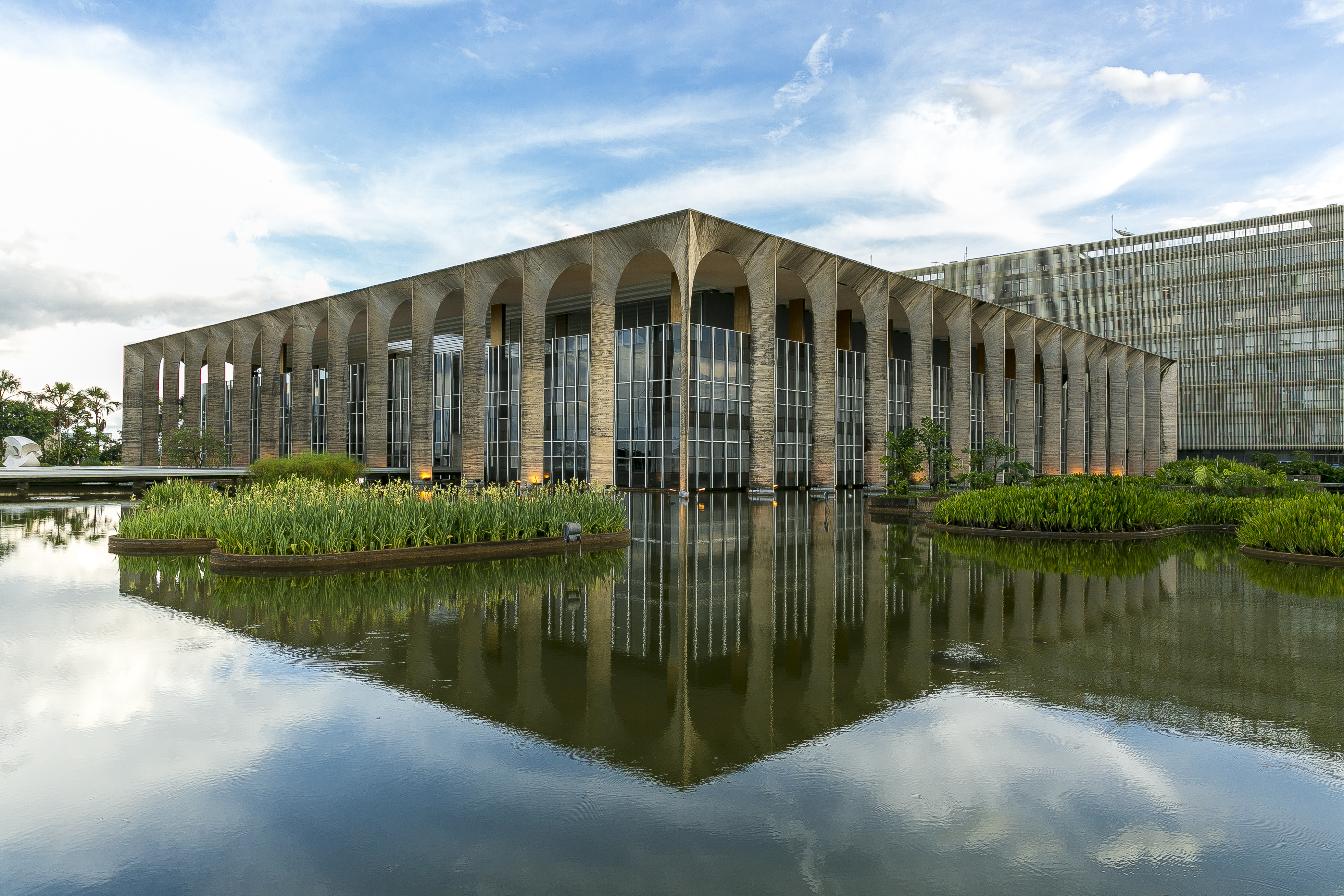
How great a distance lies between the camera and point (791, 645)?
26.6ft

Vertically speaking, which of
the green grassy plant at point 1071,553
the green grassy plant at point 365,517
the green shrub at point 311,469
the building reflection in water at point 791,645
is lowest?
the green grassy plant at point 1071,553

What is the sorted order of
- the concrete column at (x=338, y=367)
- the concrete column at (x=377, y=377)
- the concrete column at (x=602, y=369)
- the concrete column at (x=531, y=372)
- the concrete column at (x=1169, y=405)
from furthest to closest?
the concrete column at (x=1169, y=405), the concrete column at (x=338, y=367), the concrete column at (x=377, y=377), the concrete column at (x=531, y=372), the concrete column at (x=602, y=369)

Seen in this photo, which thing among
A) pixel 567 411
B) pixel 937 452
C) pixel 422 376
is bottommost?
pixel 937 452

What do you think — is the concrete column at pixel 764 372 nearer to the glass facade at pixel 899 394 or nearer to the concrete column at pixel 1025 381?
the glass facade at pixel 899 394

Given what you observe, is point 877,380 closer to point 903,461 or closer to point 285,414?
point 903,461

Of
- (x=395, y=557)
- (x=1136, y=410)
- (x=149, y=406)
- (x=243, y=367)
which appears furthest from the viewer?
(x=1136, y=410)

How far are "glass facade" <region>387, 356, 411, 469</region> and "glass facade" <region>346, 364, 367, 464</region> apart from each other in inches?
126

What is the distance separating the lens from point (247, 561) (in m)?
12.5

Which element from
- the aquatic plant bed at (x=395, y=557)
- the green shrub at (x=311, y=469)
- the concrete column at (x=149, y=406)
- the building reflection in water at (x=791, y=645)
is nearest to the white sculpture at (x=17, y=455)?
the concrete column at (x=149, y=406)

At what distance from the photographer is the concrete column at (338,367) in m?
51.9

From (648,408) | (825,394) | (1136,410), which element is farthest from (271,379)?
(1136,410)

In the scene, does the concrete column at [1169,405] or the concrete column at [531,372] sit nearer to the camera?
the concrete column at [531,372]

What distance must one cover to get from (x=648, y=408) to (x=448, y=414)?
1897 cm

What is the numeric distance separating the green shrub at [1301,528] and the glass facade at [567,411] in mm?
31887
